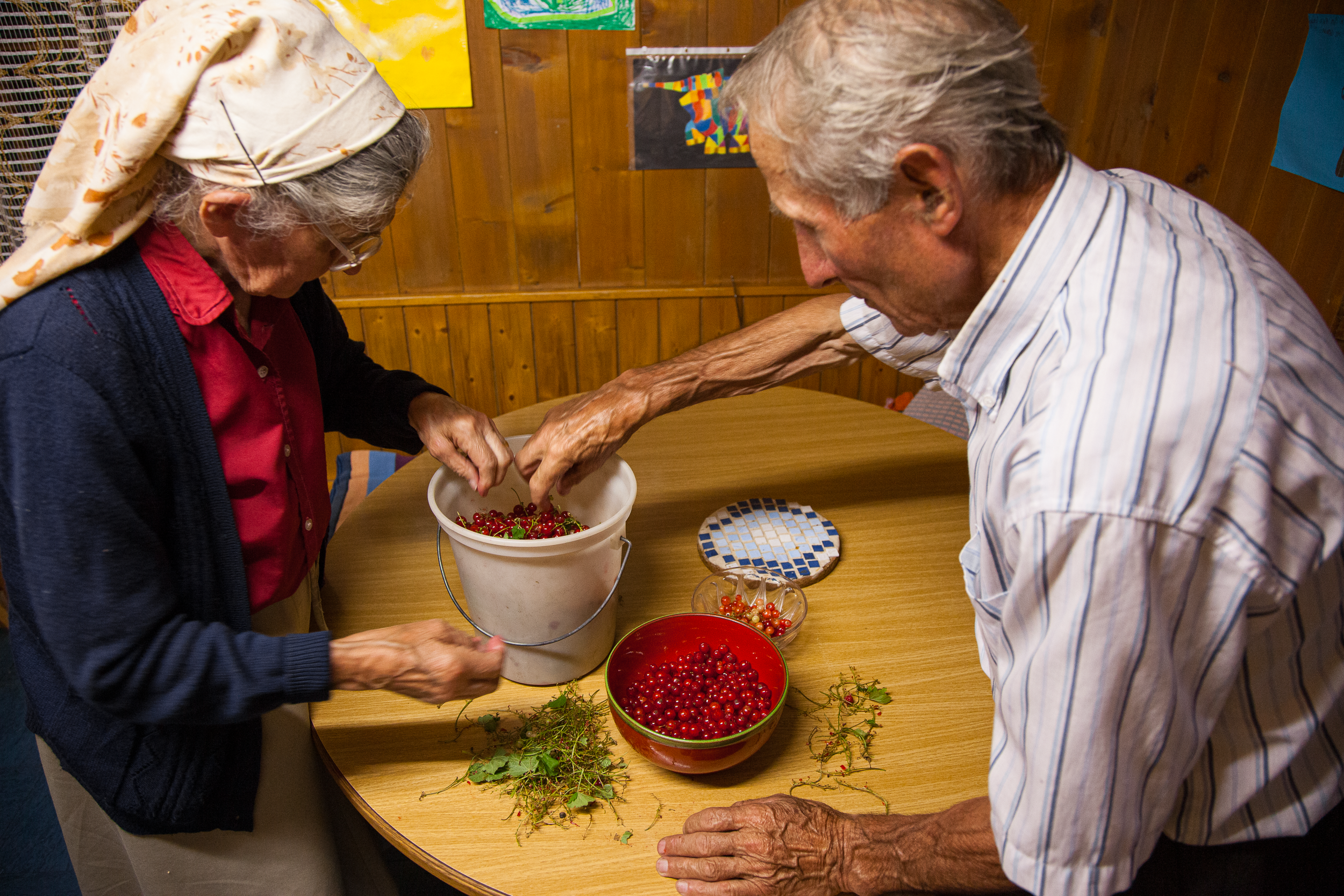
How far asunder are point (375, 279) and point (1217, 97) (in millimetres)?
2957

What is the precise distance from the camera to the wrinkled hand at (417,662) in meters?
1.06

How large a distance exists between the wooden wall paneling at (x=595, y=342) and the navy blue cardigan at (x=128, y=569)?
6.78 feet

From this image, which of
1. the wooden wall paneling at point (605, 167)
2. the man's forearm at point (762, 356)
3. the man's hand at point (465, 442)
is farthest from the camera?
the wooden wall paneling at point (605, 167)

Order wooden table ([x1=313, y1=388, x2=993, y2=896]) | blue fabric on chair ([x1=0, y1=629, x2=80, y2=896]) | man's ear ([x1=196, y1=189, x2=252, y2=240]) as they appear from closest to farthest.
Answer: man's ear ([x1=196, y1=189, x2=252, y2=240]) → wooden table ([x1=313, y1=388, x2=993, y2=896]) → blue fabric on chair ([x1=0, y1=629, x2=80, y2=896])

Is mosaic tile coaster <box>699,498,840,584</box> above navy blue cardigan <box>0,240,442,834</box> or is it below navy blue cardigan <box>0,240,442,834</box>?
below

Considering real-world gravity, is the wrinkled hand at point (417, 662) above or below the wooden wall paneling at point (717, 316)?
above

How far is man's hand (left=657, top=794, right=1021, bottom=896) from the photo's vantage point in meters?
1.03

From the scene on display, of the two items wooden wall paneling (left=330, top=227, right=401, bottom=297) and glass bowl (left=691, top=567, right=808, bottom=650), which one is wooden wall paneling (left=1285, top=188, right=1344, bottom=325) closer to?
glass bowl (left=691, top=567, right=808, bottom=650)

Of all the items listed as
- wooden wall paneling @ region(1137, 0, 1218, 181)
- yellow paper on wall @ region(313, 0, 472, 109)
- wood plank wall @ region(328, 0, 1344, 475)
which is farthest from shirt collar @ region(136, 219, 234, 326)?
wooden wall paneling @ region(1137, 0, 1218, 181)

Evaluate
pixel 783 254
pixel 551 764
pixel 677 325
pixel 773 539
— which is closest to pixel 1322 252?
pixel 783 254

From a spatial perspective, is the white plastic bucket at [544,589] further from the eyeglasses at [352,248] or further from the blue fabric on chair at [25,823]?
the blue fabric on chair at [25,823]

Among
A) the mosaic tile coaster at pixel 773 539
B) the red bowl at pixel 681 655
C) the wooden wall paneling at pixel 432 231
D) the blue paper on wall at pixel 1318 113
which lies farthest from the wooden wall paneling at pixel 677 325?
the blue paper on wall at pixel 1318 113

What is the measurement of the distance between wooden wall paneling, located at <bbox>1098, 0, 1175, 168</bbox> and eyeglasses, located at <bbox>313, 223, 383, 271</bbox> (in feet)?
8.76

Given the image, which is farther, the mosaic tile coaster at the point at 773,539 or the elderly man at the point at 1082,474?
the mosaic tile coaster at the point at 773,539
